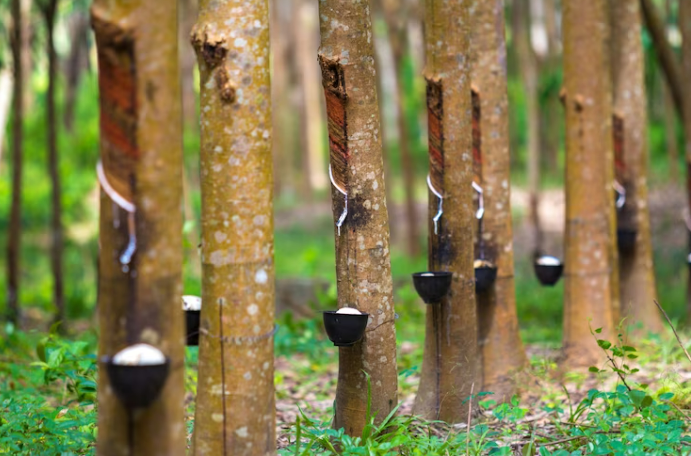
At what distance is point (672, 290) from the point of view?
916cm

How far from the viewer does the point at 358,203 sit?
3.67 meters

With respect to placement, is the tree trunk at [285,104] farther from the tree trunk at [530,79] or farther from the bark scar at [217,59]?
the bark scar at [217,59]

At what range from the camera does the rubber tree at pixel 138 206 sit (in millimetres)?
2451

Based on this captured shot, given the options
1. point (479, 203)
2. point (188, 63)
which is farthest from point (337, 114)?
point (188, 63)

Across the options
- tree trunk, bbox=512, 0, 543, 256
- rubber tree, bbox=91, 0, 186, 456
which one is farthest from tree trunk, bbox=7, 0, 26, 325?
tree trunk, bbox=512, 0, 543, 256

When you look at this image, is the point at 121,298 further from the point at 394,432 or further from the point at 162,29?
the point at 394,432

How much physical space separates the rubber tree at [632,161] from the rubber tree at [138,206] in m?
5.02

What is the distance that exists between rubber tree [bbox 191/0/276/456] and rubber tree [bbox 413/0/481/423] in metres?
1.57

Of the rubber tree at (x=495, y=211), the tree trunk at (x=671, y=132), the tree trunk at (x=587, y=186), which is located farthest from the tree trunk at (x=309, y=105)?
the rubber tree at (x=495, y=211)

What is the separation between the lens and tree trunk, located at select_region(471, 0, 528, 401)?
16.6 ft

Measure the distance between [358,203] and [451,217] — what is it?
0.81 meters

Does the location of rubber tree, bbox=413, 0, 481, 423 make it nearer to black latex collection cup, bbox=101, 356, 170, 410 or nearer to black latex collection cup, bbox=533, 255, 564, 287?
black latex collection cup, bbox=533, 255, 564, 287

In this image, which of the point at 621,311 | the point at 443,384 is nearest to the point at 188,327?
the point at 443,384

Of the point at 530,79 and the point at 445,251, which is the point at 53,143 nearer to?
the point at 445,251
